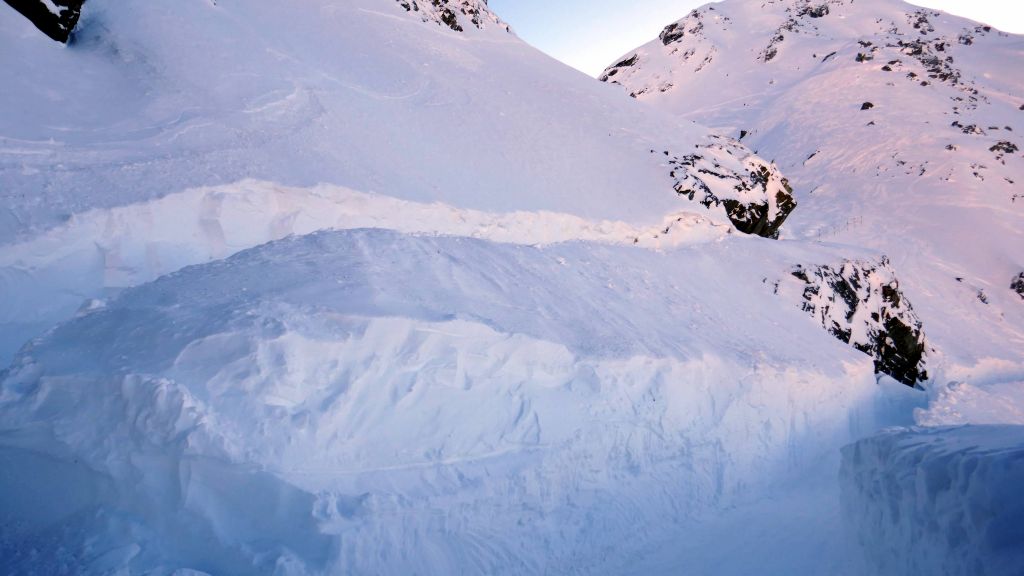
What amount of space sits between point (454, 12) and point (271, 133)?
8306 mm

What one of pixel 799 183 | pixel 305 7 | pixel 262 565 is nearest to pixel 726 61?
pixel 799 183

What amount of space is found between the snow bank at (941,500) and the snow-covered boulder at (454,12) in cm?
1041

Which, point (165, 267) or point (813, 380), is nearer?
point (165, 267)

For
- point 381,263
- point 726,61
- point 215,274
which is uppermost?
point 726,61

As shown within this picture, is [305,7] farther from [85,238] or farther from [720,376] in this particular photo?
[720,376]

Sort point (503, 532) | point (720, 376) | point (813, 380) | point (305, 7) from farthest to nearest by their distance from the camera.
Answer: point (305, 7) < point (813, 380) < point (720, 376) < point (503, 532)

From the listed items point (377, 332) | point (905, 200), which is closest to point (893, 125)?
point (905, 200)

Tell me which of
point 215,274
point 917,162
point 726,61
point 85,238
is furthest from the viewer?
point 726,61

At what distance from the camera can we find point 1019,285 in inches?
630

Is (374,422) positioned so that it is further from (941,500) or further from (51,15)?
(51,15)

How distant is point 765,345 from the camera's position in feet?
22.6

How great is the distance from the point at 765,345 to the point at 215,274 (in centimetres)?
544

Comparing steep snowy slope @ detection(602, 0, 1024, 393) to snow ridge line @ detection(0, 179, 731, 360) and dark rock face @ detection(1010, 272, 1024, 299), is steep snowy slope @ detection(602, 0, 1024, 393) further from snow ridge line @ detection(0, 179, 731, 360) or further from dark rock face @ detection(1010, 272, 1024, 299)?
snow ridge line @ detection(0, 179, 731, 360)

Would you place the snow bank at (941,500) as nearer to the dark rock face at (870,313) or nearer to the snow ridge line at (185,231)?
the snow ridge line at (185,231)
